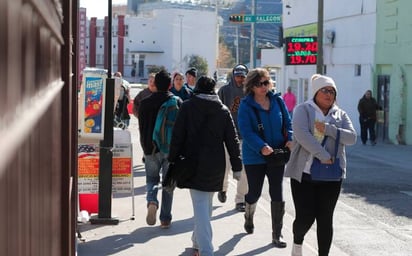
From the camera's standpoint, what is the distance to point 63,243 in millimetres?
2303

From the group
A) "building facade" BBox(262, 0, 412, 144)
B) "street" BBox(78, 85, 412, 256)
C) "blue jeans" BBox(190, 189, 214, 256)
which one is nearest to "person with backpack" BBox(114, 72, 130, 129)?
"street" BBox(78, 85, 412, 256)

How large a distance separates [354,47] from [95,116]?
2256 cm

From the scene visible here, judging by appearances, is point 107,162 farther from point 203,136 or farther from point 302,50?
→ point 302,50

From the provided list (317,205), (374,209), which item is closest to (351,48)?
(374,209)

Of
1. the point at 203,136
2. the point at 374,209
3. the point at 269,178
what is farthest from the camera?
the point at 374,209

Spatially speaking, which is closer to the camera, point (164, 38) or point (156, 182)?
point (156, 182)

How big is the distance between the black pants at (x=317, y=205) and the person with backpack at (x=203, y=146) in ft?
2.38

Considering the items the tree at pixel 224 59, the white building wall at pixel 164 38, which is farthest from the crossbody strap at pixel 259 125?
the tree at pixel 224 59

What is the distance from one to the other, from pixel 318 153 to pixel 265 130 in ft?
5.13

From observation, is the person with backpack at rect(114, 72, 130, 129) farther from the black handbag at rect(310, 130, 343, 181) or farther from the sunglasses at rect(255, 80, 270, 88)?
the black handbag at rect(310, 130, 343, 181)

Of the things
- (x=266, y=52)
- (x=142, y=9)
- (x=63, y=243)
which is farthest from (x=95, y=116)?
(x=142, y=9)

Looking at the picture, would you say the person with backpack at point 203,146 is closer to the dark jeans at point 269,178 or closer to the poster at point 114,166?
the dark jeans at point 269,178

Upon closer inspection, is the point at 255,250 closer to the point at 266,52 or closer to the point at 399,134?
the point at 399,134

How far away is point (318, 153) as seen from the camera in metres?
6.38
